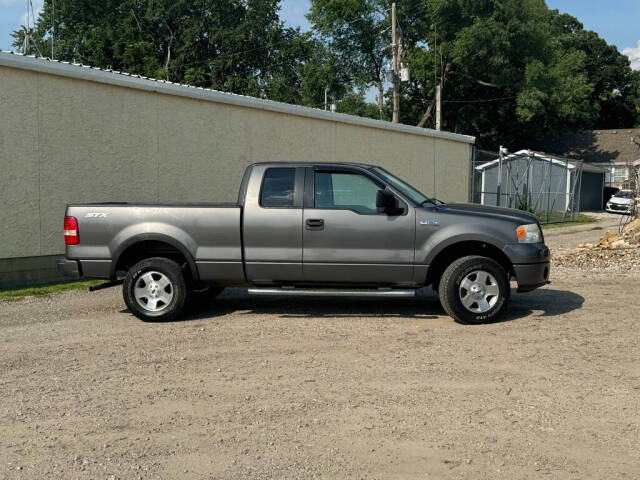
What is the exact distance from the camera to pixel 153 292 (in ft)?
26.1

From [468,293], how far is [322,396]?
120 inches

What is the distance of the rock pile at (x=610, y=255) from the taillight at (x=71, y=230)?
9048mm

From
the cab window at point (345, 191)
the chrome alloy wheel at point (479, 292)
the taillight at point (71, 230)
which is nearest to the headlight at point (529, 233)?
the chrome alloy wheel at point (479, 292)

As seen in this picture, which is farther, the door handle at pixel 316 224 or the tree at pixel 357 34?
the tree at pixel 357 34

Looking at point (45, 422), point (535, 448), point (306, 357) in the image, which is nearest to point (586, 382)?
point (535, 448)

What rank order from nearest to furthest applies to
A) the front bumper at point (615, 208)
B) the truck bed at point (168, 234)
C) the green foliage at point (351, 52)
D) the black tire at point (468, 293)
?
the black tire at point (468, 293)
the truck bed at point (168, 234)
the front bumper at point (615, 208)
the green foliage at point (351, 52)

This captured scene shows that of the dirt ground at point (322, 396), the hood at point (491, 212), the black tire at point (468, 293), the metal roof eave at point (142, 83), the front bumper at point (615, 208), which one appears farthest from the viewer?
the front bumper at point (615, 208)

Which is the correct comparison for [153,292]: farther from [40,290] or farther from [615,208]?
[615,208]

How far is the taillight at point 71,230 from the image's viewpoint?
7.95m

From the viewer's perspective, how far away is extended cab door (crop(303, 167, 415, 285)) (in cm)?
773

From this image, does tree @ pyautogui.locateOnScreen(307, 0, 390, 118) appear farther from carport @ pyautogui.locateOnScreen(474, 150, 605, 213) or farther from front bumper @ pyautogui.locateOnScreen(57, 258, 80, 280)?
front bumper @ pyautogui.locateOnScreen(57, 258, 80, 280)

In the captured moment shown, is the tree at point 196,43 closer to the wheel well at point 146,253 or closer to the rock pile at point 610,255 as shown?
the rock pile at point 610,255

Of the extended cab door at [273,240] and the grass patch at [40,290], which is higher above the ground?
the extended cab door at [273,240]

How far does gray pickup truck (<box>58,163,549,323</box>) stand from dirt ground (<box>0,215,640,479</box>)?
0.42 meters
